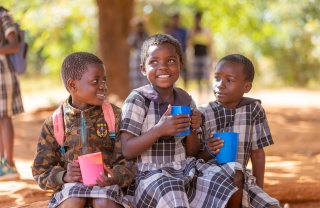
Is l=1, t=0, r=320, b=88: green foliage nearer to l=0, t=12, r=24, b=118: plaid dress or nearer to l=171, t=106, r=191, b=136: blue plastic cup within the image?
l=0, t=12, r=24, b=118: plaid dress

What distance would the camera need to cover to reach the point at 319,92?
14.7 m

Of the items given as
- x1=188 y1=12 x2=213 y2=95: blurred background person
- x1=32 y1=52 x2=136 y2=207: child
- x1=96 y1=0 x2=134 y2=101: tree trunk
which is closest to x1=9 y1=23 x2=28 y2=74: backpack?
x1=32 y1=52 x2=136 y2=207: child

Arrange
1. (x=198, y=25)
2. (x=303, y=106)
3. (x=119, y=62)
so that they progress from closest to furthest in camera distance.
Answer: (x=119, y=62) < (x=198, y=25) < (x=303, y=106)

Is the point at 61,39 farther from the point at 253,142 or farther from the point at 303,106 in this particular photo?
the point at 253,142

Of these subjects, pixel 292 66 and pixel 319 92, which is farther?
pixel 292 66

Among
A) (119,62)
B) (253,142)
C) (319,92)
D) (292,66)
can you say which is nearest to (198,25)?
(119,62)

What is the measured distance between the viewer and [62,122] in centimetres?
332

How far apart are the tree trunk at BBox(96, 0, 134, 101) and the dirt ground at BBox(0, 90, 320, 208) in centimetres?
125

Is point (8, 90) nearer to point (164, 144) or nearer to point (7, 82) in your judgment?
point (7, 82)

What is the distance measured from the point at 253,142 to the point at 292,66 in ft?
44.8

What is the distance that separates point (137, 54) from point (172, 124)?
7.83m

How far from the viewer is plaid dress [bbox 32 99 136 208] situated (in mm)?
3219

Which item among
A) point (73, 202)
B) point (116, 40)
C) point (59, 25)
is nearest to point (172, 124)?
point (73, 202)

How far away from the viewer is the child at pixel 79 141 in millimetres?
3199
